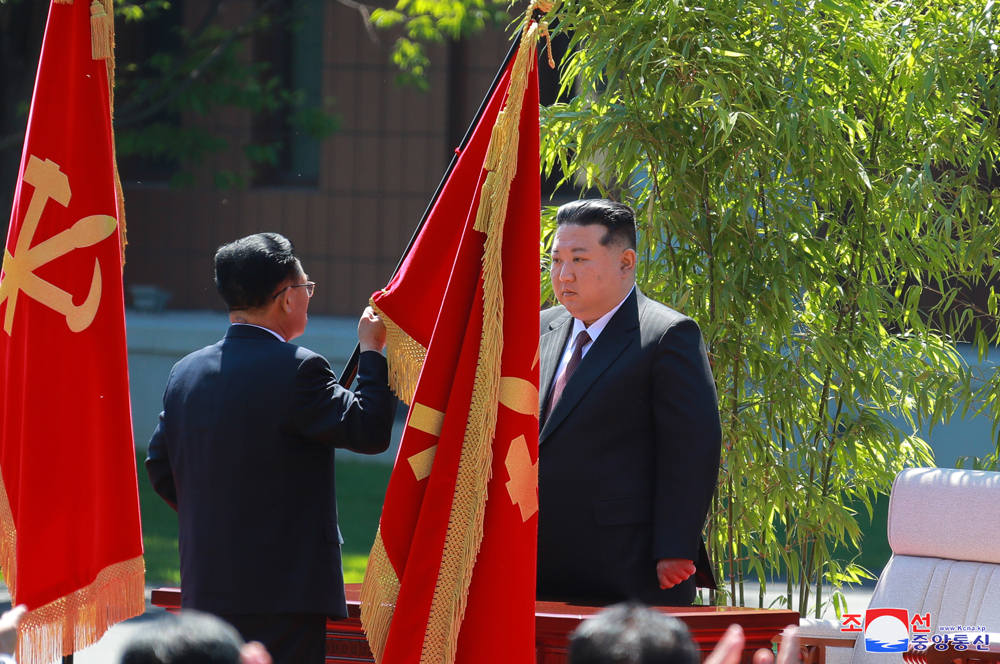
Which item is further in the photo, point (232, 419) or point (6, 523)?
point (6, 523)

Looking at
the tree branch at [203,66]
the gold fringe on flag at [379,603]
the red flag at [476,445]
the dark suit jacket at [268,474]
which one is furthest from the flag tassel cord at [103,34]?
the tree branch at [203,66]

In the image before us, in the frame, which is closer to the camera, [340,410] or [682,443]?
[340,410]

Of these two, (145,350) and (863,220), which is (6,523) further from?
(145,350)

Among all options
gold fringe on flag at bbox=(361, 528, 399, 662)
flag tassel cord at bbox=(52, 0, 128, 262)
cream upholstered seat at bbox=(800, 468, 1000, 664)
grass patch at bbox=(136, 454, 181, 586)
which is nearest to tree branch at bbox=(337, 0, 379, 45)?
grass patch at bbox=(136, 454, 181, 586)

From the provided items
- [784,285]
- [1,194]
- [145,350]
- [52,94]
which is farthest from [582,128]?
[145,350]

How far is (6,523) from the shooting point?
8.21 feet

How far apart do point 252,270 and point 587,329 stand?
83 centimetres

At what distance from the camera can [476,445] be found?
2178 mm

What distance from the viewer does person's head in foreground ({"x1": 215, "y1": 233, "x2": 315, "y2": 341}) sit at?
7.27 ft

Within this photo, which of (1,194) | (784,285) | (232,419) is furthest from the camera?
(1,194)

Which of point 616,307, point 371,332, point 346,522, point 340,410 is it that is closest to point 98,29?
point 371,332

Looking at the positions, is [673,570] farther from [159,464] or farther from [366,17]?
[366,17]

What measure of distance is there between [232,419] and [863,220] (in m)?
1.92

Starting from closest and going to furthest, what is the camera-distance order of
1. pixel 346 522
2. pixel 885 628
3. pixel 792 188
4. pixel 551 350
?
pixel 551 350 < pixel 885 628 < pixel 792 188 < pixel 346 522
